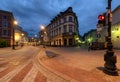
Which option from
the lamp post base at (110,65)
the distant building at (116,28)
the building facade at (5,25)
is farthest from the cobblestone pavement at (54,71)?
the building facade at (5,25)

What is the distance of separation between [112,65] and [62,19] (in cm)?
4721

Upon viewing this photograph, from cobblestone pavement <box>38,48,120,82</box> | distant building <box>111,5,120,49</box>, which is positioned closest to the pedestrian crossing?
cobblestone pavement <box>38,48,120,82</box>

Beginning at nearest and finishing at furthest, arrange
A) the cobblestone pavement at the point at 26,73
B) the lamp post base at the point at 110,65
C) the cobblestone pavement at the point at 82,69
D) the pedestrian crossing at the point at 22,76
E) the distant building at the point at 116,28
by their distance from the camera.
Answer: the pedestrian crossing at the point at 22,76, the cobblestone pavement at the point at 26,73, the cobblestone pavement at the point at 82,69, the lamp post base at the point at 110,65, the distant building at the point at 116,28

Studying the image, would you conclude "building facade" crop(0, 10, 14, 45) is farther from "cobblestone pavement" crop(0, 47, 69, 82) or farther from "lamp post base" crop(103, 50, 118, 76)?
"lamp post base" crop(103, 50, 118, 76)

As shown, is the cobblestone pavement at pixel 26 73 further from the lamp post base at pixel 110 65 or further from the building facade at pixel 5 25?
the building facade at pixel 5 25

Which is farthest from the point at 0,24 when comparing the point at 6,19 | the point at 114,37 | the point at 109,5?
the point at 109,5

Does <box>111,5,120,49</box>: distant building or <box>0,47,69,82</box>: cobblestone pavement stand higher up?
<box>111,5,120,49</box>: distant building

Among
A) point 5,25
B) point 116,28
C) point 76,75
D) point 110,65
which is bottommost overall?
point 76,75

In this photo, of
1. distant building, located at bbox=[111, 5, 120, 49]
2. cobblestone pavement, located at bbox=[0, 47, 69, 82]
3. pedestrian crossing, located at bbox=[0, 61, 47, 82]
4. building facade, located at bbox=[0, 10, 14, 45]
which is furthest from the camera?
building facade, located at bbox=[0, 10, 14, 45]

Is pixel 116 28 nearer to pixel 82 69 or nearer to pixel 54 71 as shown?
pixel 82 69

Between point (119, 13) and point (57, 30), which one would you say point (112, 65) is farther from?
point (57, 30)

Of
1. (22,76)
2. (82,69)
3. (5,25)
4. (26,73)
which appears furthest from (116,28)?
(5,25)

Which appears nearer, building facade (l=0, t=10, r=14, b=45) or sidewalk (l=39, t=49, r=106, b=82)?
sidewalk (l=39, t=49, r=106, b=82)

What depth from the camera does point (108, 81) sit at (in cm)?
575
